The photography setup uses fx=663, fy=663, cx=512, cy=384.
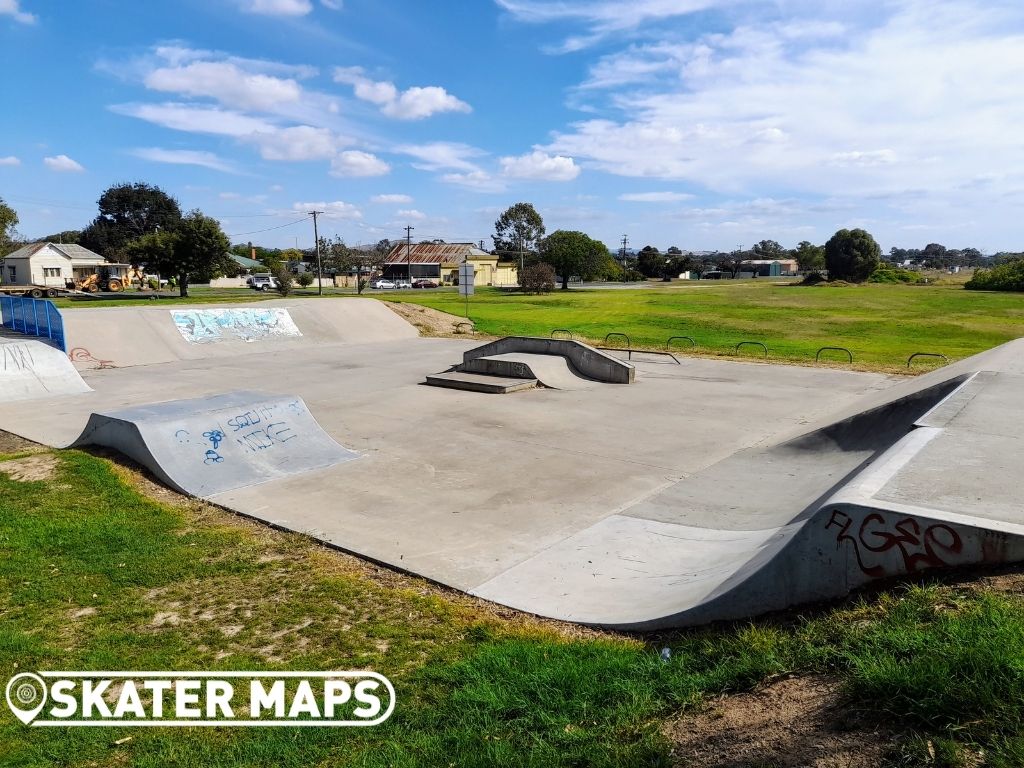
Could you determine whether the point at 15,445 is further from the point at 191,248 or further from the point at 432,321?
the point at 191,248

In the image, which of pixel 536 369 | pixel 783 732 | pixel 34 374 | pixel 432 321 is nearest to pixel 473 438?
pixel 536 369

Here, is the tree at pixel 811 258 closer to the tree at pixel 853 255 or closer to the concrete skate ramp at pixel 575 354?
→ the tree at pixel 853 255

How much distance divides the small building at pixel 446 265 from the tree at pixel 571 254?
43.2 feet

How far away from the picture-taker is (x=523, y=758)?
3195mm

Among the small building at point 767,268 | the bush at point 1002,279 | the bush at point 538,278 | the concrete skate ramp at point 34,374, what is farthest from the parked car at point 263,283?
the small building at point 767,268

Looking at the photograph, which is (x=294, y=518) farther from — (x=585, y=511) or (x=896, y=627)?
(x=896, y=627)

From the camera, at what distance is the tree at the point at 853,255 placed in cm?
7631

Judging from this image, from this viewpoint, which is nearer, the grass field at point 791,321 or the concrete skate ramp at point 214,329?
the concrete skate ramp at point 214,329

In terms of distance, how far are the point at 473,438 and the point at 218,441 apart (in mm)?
3949

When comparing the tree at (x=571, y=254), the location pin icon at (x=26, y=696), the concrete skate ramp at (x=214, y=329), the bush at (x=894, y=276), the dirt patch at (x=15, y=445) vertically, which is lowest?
the location pin icon at (x=26, y=696)

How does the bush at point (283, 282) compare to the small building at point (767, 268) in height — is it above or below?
below

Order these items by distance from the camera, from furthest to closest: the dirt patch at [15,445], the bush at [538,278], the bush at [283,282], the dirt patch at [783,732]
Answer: the bush at [538,278]
the bush at [283,282]
the dirt patch at [15,445]
the dirt patch at [783,732]

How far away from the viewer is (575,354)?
59.6 feet

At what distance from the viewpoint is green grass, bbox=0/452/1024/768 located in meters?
3.02
